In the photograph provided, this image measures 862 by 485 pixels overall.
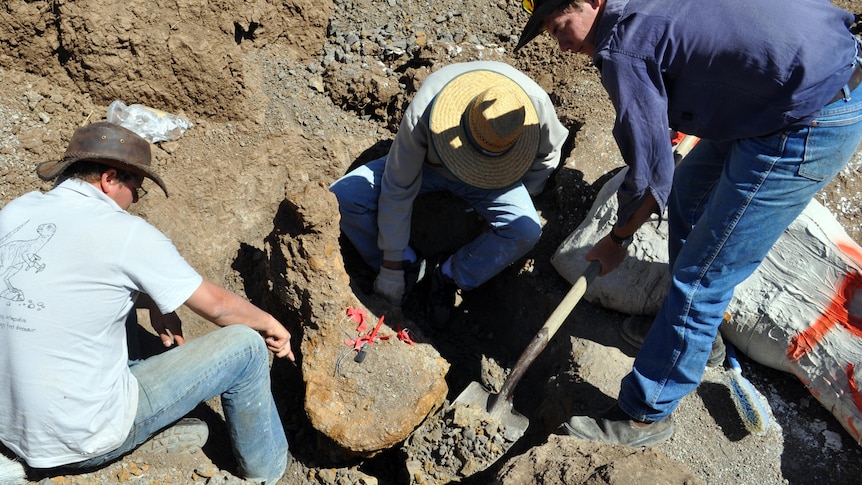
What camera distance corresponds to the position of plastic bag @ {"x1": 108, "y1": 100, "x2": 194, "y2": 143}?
372cm

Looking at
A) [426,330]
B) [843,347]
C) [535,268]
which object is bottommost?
[426,330]

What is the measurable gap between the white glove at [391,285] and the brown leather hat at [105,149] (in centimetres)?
158

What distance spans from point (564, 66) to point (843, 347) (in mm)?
2381

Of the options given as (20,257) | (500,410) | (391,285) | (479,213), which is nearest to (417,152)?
(479,213)

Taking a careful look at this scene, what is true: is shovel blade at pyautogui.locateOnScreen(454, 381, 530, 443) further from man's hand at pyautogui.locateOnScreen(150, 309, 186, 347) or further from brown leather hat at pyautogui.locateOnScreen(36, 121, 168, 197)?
brown leather hat at pyautogui.locateOnScreen(36, 121, 168, 197)

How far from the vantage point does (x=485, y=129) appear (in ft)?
10.3

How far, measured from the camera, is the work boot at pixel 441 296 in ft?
12.5

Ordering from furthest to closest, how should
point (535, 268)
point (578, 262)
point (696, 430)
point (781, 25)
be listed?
point (535, 268) < point (578, 262) < point (696, 430) < point (781, 25)

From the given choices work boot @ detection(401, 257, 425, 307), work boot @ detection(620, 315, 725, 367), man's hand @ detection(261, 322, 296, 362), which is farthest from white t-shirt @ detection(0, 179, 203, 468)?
work boot @ detection(620, 315, 725, 367)

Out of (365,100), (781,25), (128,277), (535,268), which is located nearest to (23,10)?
(365,100)

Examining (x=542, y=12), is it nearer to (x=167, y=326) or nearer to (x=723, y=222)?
(x=723, y=222)

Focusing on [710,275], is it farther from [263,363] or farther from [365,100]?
[365,100]

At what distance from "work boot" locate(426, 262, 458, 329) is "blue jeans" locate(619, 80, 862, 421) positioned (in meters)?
1.29

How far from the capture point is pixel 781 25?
6.84ft
